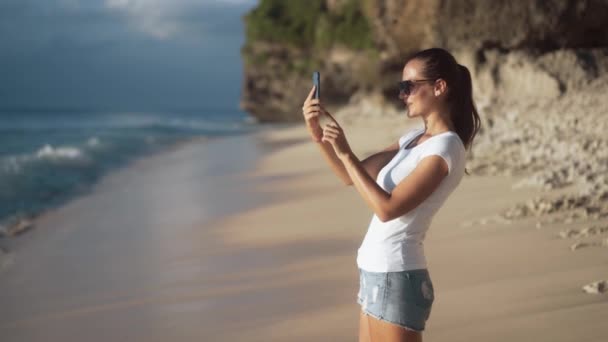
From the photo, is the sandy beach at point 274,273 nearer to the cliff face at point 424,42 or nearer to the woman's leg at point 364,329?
the woman's leg at point 364,329

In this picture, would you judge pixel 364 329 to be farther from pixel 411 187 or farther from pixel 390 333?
pixel 411 187

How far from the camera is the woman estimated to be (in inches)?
76.5

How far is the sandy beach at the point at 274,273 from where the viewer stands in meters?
3.76

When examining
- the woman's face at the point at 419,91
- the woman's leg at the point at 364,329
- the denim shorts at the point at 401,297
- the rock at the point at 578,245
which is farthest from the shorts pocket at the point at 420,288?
the rock at the point at 578,245

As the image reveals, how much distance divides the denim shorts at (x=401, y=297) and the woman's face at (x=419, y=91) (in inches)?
20.9

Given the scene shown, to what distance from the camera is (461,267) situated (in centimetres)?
464

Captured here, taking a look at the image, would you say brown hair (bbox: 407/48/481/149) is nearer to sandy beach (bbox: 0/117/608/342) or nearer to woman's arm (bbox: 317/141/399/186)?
woman's arm (bbox: 317/141/399/186)

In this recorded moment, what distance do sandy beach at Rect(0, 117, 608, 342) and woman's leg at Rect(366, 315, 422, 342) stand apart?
1.51m

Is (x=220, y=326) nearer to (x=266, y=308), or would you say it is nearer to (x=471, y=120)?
(x=266, y=308)

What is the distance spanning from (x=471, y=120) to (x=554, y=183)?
196 inches

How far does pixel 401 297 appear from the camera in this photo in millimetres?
2021

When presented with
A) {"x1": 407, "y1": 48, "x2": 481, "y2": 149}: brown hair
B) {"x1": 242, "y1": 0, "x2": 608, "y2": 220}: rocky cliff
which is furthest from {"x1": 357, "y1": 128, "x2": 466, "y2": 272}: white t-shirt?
{"x1": 242, "y1": 0, "x2": 608, "y2": 220}: rocky cliff

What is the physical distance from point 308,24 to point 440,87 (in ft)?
111

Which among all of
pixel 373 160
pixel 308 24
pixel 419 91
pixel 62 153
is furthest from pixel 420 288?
pixel 308 24
